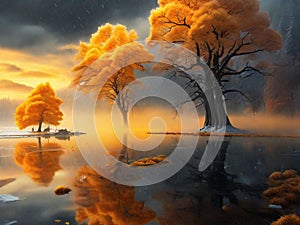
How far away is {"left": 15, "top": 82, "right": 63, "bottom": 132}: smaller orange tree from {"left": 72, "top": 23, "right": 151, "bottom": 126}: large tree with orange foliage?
637 centimetres

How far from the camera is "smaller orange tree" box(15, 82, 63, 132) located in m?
40.0

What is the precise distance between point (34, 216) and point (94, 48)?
36164 mm

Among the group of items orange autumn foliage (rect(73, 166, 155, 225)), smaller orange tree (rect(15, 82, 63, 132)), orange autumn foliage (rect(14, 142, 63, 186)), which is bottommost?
orange autumn foliage (rect(73, 166, 155, 225))

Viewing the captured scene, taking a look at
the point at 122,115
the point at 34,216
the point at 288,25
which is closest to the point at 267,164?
the point at 34,216

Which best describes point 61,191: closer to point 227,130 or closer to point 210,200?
point 210,200

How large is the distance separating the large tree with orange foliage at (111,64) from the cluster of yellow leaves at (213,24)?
5.16 meters

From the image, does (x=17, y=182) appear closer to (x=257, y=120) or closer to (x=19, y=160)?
(x=19, y=160)

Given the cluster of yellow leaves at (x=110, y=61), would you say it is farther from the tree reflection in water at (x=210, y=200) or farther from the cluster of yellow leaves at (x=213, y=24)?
the tree reflection in water at (x=210, y=200)

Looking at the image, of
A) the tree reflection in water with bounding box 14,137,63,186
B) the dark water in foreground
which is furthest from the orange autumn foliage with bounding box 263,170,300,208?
the tree reflection in water with bounding box 14,137,63,186

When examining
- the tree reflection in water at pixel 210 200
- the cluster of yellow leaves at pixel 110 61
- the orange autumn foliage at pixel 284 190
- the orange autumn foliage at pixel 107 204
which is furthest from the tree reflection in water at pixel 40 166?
the cluster of yellow leaves at pixel 110 61

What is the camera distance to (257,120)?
30.6 meters

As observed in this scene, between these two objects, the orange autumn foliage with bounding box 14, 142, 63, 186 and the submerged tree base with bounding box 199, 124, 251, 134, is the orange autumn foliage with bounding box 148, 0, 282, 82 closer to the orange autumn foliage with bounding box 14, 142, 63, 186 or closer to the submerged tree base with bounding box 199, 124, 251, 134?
the submerged tree base with bounding box 199, 124, 251, 134

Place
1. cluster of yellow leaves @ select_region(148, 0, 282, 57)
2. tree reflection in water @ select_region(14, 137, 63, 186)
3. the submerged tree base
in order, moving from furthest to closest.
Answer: the submerged tree base → cluster of yellow leaves @ select_region(148, 0, 282, 57) → tree reflection in water @ select_region(14, 137, 63, 186)

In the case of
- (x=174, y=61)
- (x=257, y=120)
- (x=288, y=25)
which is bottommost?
(x=257, y=120)
